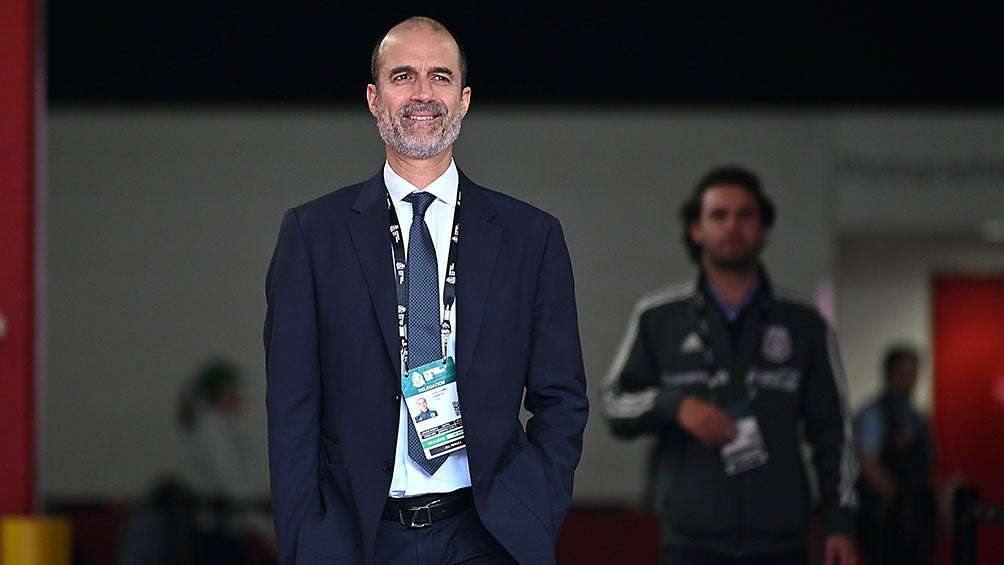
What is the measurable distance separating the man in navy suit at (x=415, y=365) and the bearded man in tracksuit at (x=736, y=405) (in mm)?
1373

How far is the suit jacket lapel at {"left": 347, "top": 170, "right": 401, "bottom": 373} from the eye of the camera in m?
2.38

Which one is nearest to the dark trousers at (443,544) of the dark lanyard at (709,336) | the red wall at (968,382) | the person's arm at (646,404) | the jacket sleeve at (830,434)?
the person's arm at (646,404)

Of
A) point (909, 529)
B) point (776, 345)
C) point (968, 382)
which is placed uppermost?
point (776, 345)

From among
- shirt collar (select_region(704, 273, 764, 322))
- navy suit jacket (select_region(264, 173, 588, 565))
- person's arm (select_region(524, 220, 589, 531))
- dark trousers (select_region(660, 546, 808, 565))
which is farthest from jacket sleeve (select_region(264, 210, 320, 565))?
shirt collar (select_region(704, 273, 764, 322))

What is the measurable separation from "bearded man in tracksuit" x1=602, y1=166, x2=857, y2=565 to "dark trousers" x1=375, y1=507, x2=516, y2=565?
144 centimetres

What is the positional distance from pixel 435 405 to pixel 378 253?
27 cm

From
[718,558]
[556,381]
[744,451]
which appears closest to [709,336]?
[744,451]

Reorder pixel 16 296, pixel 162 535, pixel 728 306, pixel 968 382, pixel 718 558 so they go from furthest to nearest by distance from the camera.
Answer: pixel 968 382 → pixel 162 535 → pixel 16 296 → pixel 728 306 → pixel 718 558

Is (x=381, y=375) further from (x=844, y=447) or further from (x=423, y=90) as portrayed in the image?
(x=844, y=447)

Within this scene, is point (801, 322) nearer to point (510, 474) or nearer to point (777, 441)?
point (777, 441)

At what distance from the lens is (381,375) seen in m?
2.38

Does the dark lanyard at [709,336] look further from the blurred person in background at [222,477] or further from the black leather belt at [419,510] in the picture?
the blurred person in background at [222,477]

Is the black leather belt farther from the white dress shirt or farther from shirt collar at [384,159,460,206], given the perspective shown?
shirt collar at [384,159,460,206]

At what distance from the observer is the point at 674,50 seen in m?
9.45
